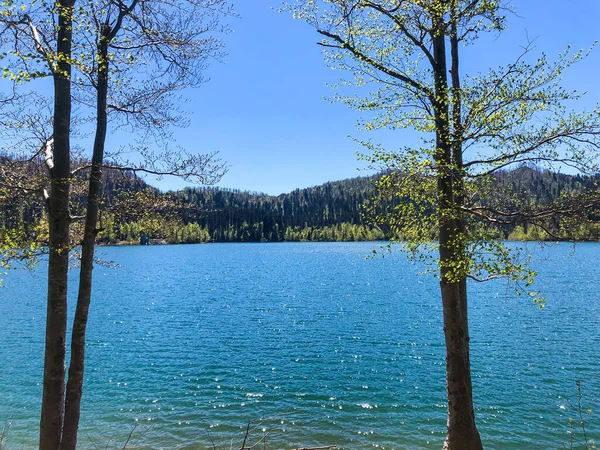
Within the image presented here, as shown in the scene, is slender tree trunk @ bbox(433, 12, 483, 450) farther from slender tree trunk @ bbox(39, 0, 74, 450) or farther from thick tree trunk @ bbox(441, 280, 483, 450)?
slender tree trunk @ bbox(39, 0, 74, 450)

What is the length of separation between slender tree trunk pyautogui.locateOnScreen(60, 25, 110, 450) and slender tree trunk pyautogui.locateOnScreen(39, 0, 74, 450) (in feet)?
1.18

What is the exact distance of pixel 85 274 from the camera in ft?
23.3

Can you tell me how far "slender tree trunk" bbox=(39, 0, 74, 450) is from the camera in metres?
6.33

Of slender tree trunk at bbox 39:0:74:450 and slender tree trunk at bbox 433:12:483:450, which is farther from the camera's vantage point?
slender tree trunk at bbox 433:12:483:450

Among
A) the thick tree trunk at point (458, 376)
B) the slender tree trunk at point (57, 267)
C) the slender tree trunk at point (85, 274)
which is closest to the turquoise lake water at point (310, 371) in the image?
the thick tree trunk at point (458, 376)

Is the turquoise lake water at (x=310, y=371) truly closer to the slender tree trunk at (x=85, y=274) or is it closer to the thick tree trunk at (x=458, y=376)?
the thick tree trunk at (x=458, y=376)

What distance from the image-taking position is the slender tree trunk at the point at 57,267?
20.8 ft

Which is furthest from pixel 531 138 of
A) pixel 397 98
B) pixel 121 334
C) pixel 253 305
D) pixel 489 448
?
pixel 253 305

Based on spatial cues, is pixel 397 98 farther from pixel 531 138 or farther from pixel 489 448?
pixel 489 448

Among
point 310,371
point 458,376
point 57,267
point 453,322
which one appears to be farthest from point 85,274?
point 310,371

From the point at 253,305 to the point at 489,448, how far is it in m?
27.4

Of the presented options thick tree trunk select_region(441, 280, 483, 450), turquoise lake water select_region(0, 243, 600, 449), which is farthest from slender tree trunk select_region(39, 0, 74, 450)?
turquoise lake water select_region(0, 243, 600, 449)

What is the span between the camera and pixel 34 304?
38.0m

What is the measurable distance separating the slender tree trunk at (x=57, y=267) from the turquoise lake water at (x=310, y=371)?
740cm
